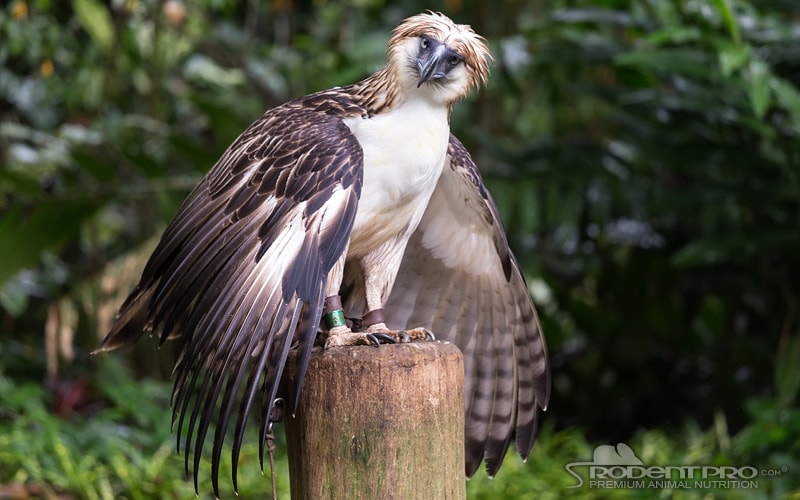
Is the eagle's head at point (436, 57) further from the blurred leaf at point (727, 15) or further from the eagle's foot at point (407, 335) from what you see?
the blurred leaf at point (727, 15)

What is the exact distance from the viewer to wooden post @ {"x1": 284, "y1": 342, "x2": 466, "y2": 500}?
2.14 metres

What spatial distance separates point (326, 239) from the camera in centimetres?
220

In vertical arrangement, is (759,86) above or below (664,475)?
above

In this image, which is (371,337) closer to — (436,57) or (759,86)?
(436,57)

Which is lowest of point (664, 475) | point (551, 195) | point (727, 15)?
point (664, 475)

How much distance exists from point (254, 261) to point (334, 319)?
0.95 feet

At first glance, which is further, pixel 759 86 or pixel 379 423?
pixel 759 86

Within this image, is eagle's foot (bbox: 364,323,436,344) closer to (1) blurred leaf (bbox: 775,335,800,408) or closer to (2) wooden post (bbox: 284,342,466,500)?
(2) wooden post (bbox: 284,342,466,500)

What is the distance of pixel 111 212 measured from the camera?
5.49 meters

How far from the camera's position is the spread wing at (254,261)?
208 centimetres

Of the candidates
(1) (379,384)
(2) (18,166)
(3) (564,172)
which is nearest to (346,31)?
(3) (564,172)

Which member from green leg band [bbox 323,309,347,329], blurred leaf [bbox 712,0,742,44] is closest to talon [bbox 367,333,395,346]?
green leg band [bbox 323,309,347,329]

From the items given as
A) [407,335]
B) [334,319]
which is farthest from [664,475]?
[334,319]

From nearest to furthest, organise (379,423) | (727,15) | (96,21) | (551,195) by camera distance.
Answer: (379,423)
(727,15)
(551,195)
(96,21)
